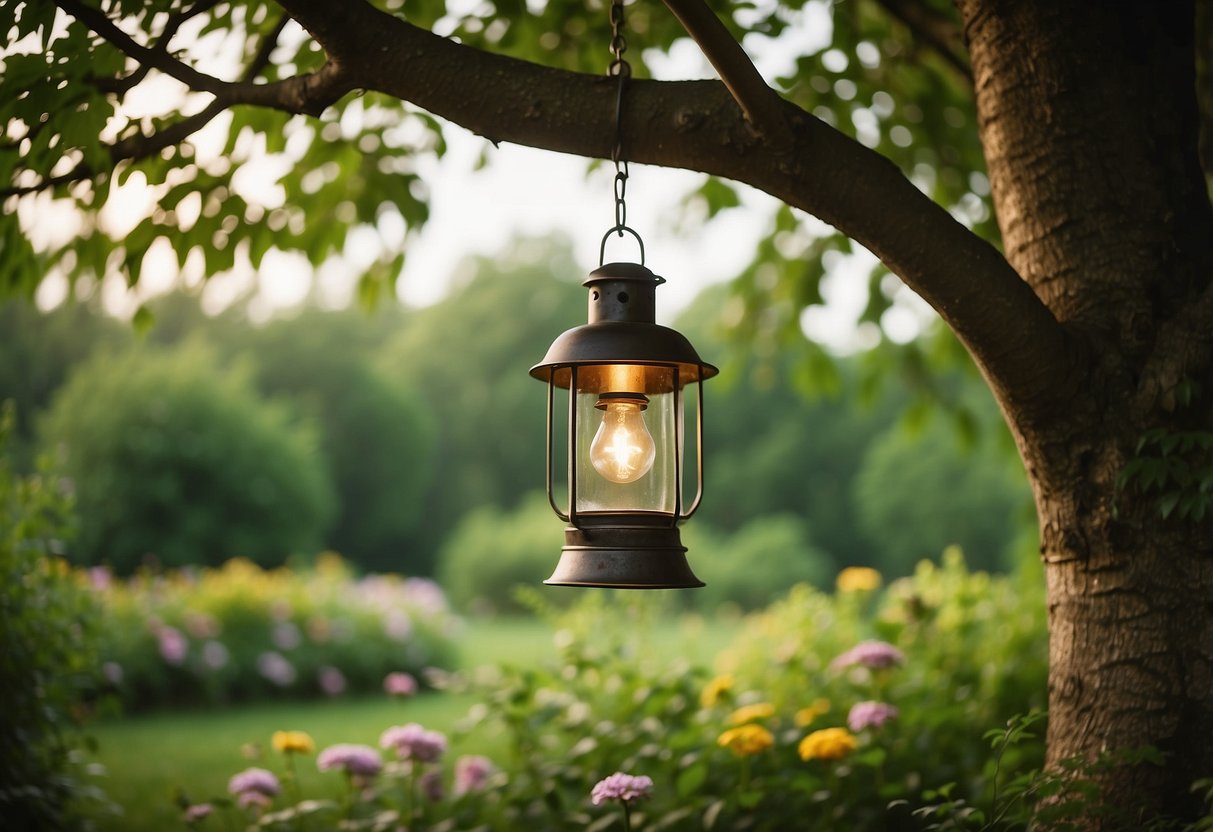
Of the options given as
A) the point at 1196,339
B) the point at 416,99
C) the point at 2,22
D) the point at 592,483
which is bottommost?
the point at 592,483

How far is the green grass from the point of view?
499 cm

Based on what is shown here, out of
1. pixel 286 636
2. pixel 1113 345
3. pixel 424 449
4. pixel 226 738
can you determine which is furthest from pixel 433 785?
pixel 424 449

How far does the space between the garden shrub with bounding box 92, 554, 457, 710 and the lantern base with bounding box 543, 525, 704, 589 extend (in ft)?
18.7

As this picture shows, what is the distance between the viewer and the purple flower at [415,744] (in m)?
3.24

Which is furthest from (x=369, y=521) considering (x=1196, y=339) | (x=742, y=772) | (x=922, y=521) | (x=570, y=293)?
(x=1196, y=339)

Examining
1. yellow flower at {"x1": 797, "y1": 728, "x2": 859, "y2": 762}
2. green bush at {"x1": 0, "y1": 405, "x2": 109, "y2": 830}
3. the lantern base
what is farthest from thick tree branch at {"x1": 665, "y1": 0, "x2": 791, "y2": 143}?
green bush at {"x1": 0, "y1": 405, "x2": 109, "y2": 830}

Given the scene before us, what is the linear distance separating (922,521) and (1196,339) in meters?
16.8

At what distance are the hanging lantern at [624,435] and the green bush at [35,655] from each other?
232cm

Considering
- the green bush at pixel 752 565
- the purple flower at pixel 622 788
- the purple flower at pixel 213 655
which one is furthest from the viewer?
the green bush at pixel 752 565

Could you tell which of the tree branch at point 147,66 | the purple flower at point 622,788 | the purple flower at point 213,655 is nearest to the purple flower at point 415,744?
the purple flower at point 622,788

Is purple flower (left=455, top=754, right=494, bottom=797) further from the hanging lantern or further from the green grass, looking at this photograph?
the hanging lantern

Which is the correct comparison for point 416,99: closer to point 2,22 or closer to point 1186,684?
Result: point 2,22

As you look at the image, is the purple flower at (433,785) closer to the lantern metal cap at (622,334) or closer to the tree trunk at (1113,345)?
the lantern metal cap at (622,334)

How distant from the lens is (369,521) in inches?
853
